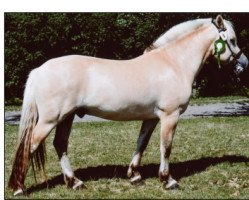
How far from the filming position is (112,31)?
631 inches

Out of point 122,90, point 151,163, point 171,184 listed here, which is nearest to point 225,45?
point 122,90

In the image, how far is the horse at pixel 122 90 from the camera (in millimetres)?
5941

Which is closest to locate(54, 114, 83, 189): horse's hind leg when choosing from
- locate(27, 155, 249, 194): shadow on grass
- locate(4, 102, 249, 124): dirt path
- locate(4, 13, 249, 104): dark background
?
locate(27, 155, 249, 194): shadow on grass

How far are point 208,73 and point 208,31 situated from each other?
8.16m

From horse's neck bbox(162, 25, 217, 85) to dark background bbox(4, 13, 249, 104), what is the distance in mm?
7270

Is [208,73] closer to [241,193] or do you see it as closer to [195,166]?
[195,166]

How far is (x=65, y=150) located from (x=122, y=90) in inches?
52.3

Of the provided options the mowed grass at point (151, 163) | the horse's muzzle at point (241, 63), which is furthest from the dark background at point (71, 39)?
the horse's muzzle at point (241, 63)

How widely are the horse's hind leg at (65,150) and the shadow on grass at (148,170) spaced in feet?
1.23

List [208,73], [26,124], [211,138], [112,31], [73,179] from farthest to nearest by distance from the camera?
1. [112,31]
2. [208,73]
3. [211,138]
4. [73,179]
5. [26,124]

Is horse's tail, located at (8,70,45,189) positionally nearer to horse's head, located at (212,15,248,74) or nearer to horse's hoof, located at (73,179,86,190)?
horse's hoof, located at (73,179,86,190)

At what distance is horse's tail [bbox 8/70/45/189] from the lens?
589 cm

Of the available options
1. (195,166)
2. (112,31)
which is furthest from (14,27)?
(195,166)

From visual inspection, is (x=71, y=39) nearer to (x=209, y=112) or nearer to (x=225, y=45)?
(x=209, y=112)
